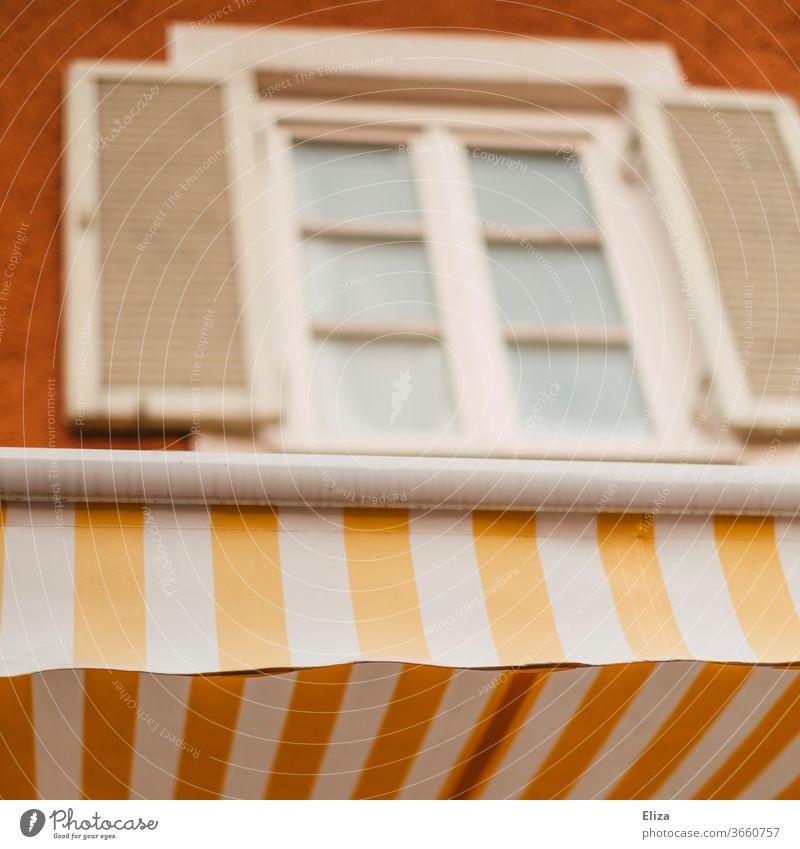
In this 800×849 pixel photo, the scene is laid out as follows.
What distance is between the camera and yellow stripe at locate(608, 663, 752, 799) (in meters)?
1.64

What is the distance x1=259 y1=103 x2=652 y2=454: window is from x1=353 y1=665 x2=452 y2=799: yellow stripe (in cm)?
70

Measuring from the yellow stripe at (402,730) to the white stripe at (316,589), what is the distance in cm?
10

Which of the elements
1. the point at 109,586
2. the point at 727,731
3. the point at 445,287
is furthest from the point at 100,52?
the point at 727,731

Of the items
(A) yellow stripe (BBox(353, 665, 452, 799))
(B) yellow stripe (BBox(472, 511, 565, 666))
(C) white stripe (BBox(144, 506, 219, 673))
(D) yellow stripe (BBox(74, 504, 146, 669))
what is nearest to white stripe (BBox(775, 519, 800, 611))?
(B) yellow stripe (BBox(472, 511, 565, 666))

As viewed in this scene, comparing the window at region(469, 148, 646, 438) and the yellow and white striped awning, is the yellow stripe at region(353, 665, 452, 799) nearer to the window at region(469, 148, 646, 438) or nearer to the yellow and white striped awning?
the yellow and white striped awning

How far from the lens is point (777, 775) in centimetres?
181

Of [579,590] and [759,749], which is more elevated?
[579,590]

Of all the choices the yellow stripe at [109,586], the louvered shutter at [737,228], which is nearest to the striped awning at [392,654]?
the yellow stripe at [109,586]

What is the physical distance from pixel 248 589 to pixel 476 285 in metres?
1.15

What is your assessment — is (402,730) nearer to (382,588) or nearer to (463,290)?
(382,588)

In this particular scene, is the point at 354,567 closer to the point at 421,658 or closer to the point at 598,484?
the point at 421,658

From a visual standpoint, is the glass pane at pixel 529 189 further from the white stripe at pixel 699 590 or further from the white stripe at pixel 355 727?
the white stripe at pixel 355 727

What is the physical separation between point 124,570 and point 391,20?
6.52 feet

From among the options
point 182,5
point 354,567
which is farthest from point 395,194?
point 354,567
